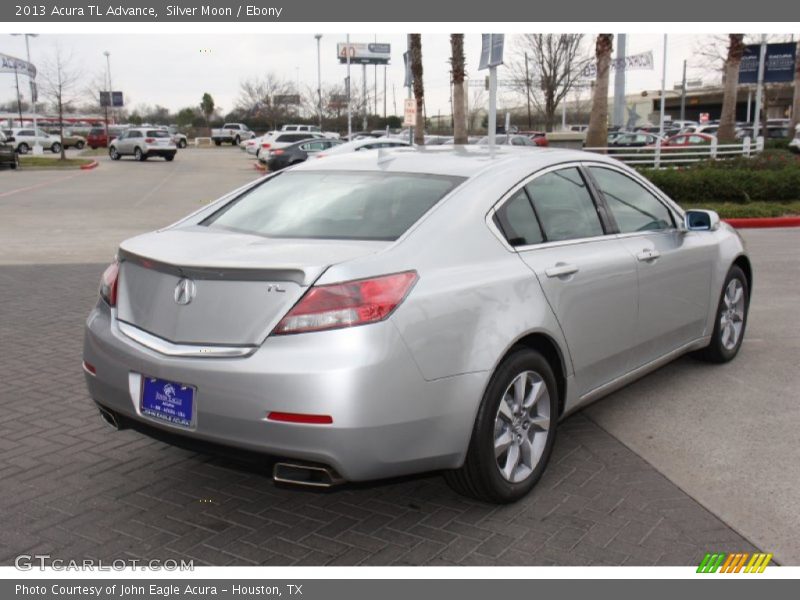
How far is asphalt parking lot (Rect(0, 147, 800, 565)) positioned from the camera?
11.1ft

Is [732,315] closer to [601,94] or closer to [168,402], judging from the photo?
[168,402]

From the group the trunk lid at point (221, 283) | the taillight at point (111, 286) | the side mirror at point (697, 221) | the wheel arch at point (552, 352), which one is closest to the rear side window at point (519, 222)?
the wheel arch at point (552, 352)

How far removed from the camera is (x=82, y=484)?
4.02 metres

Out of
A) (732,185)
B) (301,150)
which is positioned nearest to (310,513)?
(732,185)

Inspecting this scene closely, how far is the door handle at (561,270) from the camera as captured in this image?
3.97 metres

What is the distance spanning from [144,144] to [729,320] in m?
41.8

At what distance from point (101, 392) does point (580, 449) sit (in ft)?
8.29

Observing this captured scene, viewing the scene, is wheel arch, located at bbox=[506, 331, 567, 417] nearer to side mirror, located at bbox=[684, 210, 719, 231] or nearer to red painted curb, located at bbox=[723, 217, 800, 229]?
side mirror, located at bbox=[684, 210, 719, 231]

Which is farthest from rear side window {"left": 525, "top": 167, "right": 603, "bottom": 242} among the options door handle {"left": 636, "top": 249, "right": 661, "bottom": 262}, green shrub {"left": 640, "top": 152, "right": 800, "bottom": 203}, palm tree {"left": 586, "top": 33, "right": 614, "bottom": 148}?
palm tree {"left": 586, "top": 33, "right": 614, "bottom": 148}

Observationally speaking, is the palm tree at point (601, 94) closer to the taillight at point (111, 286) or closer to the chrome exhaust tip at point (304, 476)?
the taillight at point (111, 286)

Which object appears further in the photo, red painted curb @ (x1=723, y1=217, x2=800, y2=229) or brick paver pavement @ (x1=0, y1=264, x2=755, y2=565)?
red painted curb @ (x1=723, y1=217, x2=800, y2=229)

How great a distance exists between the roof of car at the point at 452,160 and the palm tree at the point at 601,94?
742 inches

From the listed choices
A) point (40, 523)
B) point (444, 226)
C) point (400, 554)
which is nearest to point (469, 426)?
point (400, 554)

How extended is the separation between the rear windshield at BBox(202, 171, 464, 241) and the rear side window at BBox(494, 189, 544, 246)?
28 cm
